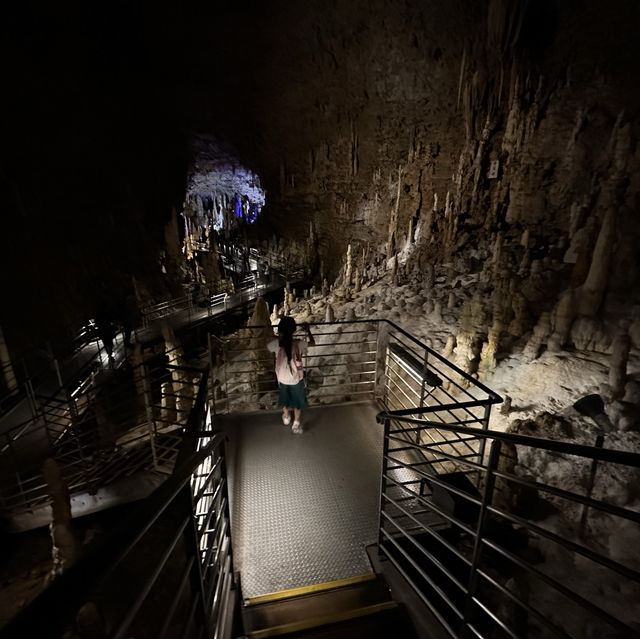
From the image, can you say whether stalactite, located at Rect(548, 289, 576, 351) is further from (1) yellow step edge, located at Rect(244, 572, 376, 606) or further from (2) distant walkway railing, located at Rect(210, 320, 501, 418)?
(1) yellow step edge, located at Rect(244, 572, 376, 606)

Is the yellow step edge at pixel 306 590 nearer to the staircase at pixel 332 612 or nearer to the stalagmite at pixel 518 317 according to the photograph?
the staircase at pixel 332 612

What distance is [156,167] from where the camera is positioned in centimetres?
1908

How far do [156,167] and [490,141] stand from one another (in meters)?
15.3

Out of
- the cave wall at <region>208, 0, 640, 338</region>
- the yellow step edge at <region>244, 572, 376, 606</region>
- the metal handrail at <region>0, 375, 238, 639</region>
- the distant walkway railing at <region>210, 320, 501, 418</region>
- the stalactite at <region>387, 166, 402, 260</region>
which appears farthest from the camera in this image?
the stalactite at <region>387, 166, 402, 260</region>

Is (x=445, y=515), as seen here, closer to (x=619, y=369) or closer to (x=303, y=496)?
(x=303, y=496)

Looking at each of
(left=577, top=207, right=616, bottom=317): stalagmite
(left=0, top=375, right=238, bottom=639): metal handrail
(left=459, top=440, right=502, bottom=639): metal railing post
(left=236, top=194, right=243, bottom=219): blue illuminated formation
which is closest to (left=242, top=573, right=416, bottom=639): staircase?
(left=0, top=375, right=238, bottom=639): metal handrail

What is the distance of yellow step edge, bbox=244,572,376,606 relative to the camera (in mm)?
2683

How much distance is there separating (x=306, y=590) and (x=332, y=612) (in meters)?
0.23

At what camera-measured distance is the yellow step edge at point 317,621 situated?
90.9 inches

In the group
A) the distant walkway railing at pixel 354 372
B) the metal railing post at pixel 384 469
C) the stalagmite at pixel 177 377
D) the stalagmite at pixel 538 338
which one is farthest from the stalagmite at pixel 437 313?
the metal railing post at pixel 384 469

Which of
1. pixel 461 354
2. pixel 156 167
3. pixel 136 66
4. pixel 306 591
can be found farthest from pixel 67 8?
pixel 306 591

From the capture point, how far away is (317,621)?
2379 millimetres

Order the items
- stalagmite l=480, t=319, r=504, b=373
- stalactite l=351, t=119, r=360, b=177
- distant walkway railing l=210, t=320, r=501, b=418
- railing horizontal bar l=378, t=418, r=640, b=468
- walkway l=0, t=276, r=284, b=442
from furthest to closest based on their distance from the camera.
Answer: stalactite l=351, t=119, r=360, b=177 → walkway l=0, t=276, r=284, b=442 → stalagmite l=480, t=319, r=504, b=373 → distant walkway railing l=210, t=320, r=501, b=418 → railing horizontal bar l=378, t=418, r=640, b=468

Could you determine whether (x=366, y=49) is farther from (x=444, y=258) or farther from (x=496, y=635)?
(x=496, y=635)
